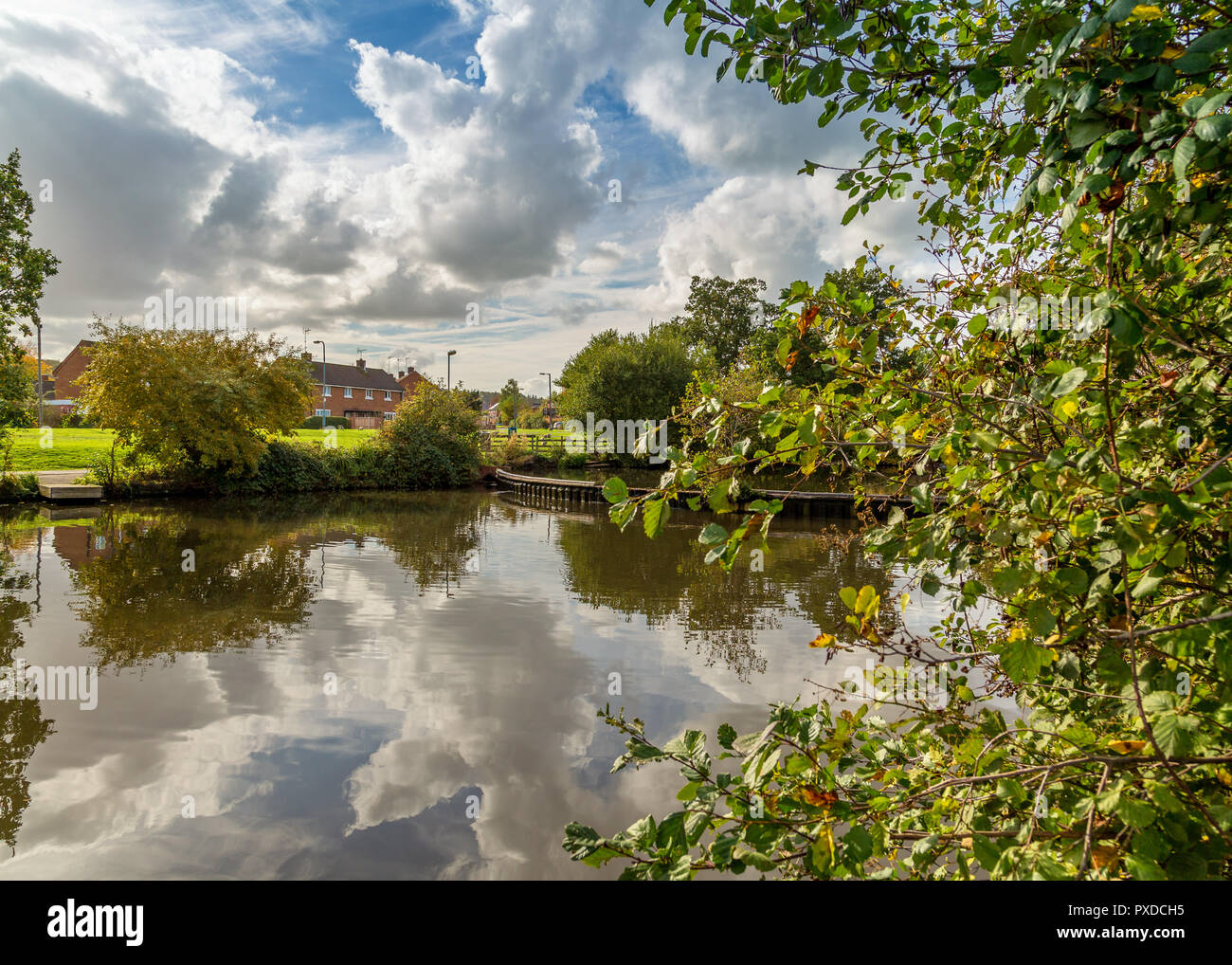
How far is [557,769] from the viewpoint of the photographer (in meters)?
4.52

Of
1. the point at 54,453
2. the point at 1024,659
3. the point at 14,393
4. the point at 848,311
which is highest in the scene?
the point at 14,393

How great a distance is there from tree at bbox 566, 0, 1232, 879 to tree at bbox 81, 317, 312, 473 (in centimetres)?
2172

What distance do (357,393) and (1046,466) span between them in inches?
2853

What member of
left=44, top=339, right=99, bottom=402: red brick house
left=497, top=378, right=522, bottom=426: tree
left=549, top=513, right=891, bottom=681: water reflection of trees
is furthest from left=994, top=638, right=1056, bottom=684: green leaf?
left=44, top=339, right=99, bottom=402: red brick house

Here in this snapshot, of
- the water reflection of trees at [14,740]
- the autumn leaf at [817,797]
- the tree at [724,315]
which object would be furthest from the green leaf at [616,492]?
the tree at [724,315]

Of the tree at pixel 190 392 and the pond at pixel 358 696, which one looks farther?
the tree at pixel 190 392

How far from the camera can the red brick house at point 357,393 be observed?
64.4 meters

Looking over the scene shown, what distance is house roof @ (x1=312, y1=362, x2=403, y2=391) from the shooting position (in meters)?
65.1

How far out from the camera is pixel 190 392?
1927 cm

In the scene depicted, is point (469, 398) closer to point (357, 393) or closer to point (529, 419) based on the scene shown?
point (529, 419)

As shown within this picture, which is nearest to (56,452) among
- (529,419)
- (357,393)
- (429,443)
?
(429,443)

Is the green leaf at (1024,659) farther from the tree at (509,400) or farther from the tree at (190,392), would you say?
the tree at (509,400)

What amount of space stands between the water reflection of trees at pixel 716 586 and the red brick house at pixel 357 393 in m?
54.9
